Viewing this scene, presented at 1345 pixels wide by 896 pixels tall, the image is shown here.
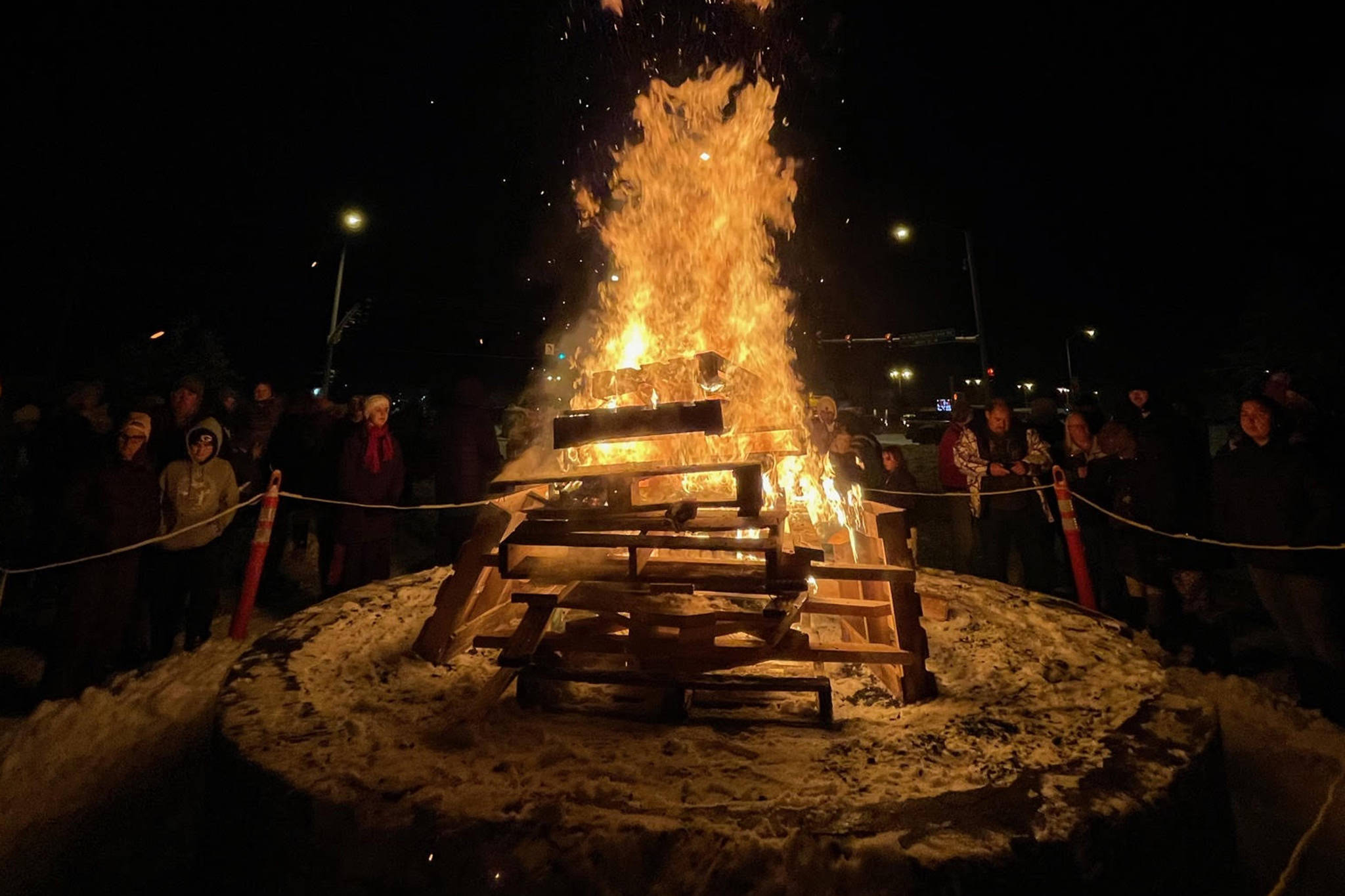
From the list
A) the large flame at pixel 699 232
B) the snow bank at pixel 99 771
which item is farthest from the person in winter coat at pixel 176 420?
the large flame at pixel 699 232

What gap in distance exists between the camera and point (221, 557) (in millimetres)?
5605

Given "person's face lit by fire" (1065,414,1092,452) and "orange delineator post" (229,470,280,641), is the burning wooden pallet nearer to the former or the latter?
"orange delineator post" (229,470,280,641)

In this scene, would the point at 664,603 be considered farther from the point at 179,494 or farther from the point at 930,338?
the point at 930,338

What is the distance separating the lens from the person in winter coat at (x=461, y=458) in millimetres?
7305

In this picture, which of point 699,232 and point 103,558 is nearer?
point 103,558

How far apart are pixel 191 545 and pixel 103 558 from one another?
2.14ft

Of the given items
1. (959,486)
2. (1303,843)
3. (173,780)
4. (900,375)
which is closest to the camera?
(1303,843)

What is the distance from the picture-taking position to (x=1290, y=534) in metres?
4.29

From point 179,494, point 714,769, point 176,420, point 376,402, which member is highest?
point 376,402

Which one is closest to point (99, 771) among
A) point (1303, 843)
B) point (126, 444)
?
point (126, 444)

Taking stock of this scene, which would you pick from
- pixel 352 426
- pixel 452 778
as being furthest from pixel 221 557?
pixel 452 778

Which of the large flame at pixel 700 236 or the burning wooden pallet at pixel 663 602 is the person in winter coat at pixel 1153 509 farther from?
the large flame at pixel 700 236

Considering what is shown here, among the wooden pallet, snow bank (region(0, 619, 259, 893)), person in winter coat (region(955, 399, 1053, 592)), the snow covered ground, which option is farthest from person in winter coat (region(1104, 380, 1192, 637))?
snow bank (region(0, 619, 259, 893))

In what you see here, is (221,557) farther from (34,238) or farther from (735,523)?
(34,238)
